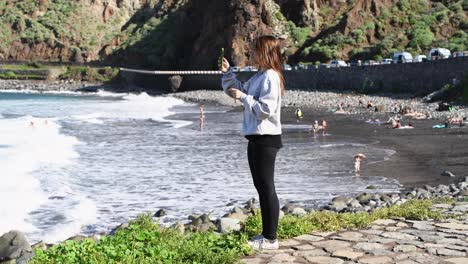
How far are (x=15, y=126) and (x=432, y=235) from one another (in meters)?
32.4

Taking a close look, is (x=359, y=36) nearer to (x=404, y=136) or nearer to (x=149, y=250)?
(x=404, y=136)

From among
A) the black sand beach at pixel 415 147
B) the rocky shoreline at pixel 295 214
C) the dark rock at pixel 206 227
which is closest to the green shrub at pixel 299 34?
the black sand beach at pixel 415 147

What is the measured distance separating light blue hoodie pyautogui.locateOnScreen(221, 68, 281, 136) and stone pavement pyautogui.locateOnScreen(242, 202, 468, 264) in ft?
4.44

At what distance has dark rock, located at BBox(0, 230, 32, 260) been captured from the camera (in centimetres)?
887

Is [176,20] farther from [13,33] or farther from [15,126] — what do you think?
[15,126]

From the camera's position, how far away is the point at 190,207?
14219 millimetres

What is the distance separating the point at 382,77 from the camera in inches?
2014

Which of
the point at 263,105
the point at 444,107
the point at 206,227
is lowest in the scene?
the point at 206,227

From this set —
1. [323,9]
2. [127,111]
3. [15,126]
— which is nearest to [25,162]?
[15,126]

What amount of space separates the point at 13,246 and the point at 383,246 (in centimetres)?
500

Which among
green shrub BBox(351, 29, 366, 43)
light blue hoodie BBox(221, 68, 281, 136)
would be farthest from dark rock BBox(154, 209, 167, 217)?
green shrub BBox(351, 29, 366, 43)

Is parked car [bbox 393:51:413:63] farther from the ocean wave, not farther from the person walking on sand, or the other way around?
the person walking on sand

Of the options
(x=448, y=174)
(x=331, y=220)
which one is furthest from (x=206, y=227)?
(x=448, y=174)

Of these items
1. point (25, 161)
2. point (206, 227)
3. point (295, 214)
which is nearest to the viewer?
point (206, 227)
